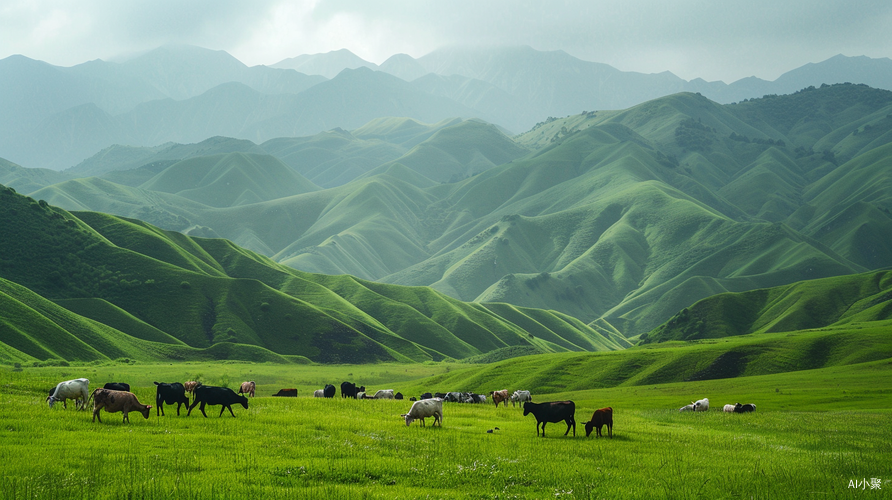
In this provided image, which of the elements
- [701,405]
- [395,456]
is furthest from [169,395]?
[701,405]

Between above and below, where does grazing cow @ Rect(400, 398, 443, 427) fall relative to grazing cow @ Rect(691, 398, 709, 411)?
above

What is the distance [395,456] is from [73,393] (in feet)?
55.9

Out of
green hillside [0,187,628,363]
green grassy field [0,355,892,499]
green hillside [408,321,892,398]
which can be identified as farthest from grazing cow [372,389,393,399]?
green hillside [0,187,628,363]

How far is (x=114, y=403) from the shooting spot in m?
27.1

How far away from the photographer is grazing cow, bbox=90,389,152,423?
1045 inches

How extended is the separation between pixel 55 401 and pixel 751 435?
3629cm

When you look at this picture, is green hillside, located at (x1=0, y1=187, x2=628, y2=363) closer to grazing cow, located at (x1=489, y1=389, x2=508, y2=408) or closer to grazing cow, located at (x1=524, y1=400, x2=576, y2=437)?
grazing cow, located at (x1=489, y1=389, x2=508, y2=408)

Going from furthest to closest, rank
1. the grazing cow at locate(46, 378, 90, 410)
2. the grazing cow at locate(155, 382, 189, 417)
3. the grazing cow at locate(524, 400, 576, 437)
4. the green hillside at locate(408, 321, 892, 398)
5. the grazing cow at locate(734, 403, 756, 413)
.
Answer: the green hillside at locate(408, 321, 892, 398) → the grazing cow at locate(734, 403, 756, 413) → the grazing cow at locate(524, 400, 576, 437) → the grazing cow at locate(155, 382, 189, 417) → the grazing cow at locate(46, 378, 90, 410)

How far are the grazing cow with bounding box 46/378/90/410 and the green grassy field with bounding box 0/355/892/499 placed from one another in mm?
727

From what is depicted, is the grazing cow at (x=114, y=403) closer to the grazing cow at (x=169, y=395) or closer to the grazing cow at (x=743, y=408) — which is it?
the grazing cow at (x=169, y=395)

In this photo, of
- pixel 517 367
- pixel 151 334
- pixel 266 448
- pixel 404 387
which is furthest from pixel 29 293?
pixel 266 448

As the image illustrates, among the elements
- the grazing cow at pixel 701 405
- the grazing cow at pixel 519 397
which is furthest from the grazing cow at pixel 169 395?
the grazing cow at pixel 701 405

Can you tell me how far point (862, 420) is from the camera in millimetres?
42562

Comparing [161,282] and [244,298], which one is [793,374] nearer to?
[244,298]
